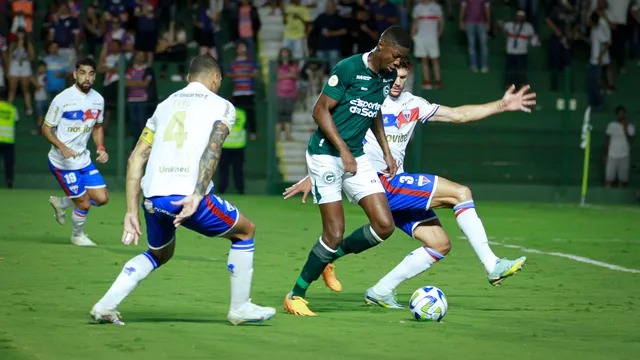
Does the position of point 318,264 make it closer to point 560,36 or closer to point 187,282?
point 187,282

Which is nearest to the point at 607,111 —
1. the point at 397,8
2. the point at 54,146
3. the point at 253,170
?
the point at 397,8

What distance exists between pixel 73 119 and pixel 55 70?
39.1 ft

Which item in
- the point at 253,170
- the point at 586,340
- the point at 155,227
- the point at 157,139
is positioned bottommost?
the point at 253,170

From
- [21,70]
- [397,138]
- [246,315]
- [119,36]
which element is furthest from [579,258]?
[21,70]

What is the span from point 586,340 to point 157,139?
3495 millimetres

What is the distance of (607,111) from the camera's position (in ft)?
95.4

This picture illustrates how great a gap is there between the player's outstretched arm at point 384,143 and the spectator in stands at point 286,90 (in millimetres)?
16627

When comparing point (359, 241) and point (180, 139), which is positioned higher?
point (180, 139)

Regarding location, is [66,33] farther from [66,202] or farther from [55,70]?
[66,202]

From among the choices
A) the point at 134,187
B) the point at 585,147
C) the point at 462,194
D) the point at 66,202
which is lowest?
the point at 585,147

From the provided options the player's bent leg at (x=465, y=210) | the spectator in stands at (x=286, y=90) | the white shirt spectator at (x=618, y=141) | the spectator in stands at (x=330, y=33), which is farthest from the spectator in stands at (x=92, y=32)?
the player's bent leg at (x=465, y=210)

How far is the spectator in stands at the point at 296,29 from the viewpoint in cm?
2975

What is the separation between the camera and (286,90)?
2828cm

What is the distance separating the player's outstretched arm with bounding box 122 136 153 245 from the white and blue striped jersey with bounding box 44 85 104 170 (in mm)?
7626
